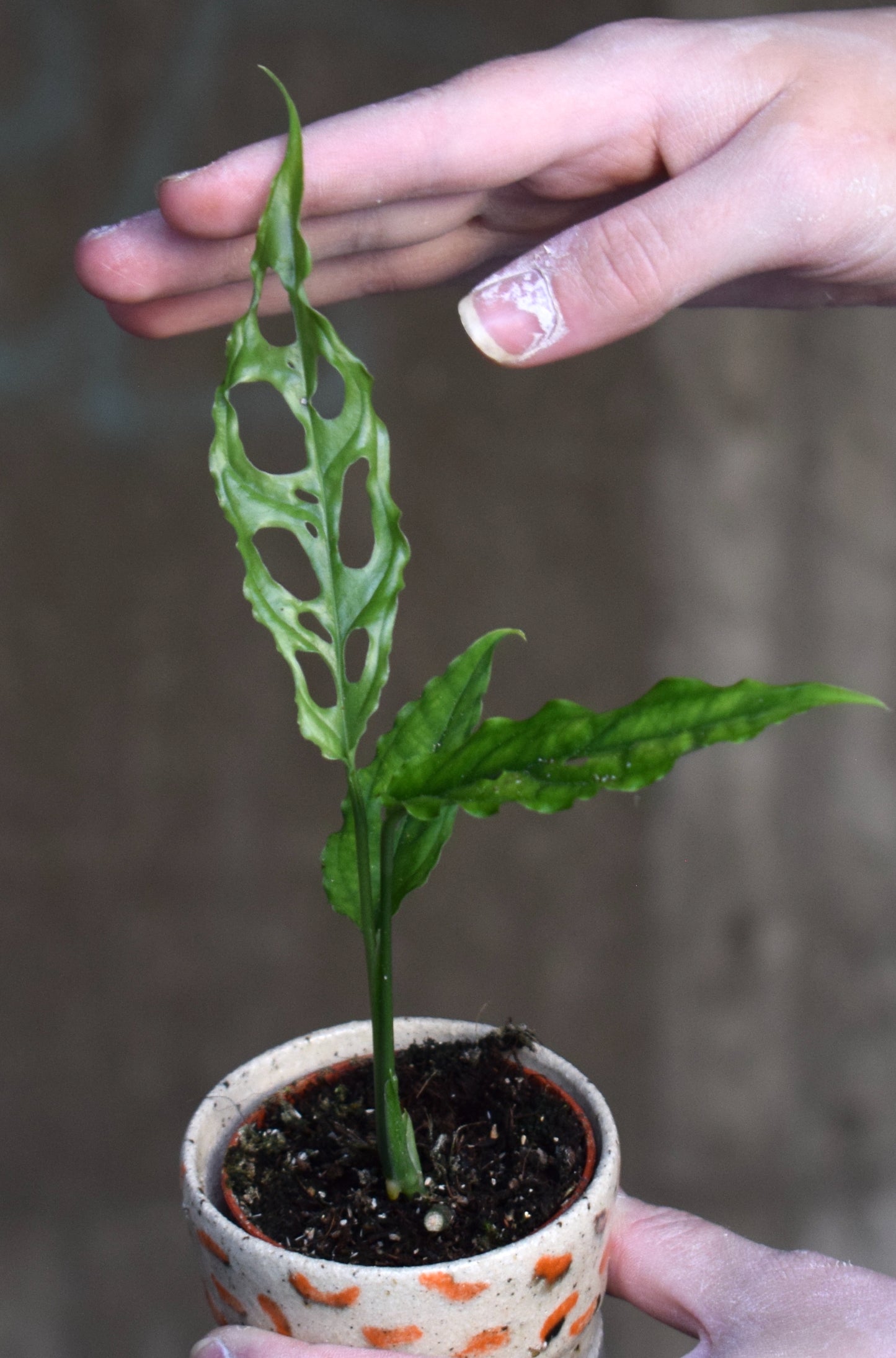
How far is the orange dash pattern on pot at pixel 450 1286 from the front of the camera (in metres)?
0.53

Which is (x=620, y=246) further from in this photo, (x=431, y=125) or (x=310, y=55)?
(x=310, y=55)

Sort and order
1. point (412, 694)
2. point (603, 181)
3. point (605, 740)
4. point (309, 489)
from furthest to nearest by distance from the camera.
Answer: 1. point (412, 694)
2. point (603, 181)
3. point (309, 489)
4. point (605, 740)

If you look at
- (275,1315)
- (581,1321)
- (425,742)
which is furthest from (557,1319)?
(425,742)

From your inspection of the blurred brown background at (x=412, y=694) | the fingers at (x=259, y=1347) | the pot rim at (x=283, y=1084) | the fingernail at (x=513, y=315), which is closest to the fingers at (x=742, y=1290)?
the pot rim at (x=283, y=1084)

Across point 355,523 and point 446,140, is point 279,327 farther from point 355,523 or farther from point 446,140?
point 446,140

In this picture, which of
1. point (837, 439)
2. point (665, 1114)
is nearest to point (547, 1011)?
point (665, 1114)

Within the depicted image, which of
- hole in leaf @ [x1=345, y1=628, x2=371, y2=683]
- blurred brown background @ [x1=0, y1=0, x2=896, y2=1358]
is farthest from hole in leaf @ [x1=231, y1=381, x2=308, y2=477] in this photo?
hole in leaf @ [x1=345, y1=628, x2=371, y2=683]

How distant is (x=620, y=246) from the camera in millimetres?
702

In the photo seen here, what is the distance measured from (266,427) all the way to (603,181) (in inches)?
27.4

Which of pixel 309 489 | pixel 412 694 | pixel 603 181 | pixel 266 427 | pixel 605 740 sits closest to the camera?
pixel 605 740

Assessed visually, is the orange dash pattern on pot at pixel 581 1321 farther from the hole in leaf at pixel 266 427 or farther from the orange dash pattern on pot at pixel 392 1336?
the hole in leaf at pixel 266 427

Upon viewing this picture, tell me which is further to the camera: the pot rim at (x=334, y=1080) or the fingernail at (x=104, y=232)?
the fingernail at (x=104, y=232)

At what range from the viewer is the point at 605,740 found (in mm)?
488

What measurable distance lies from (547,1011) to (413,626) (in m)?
0.61
